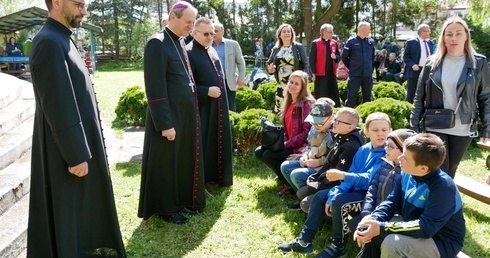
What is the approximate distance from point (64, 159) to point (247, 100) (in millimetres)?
6025

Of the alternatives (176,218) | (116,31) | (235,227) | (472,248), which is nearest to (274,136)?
(235,227)

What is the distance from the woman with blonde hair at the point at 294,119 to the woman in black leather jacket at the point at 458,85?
133cm

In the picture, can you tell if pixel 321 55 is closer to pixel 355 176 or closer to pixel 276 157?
pixel 276 157

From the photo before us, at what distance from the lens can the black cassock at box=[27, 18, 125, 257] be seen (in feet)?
9.16

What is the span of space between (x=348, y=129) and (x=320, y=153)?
1.67ft

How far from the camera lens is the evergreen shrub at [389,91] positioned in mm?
9179

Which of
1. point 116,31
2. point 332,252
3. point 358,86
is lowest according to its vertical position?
point 332,252

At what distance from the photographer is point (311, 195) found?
4.23 meters

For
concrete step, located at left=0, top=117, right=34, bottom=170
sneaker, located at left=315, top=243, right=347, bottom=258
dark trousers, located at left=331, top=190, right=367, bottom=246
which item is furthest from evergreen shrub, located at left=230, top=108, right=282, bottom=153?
sneaker, located at left=315, top=243, right=347, bottom=258

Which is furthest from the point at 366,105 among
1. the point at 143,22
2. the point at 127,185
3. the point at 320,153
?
the point at 143,22

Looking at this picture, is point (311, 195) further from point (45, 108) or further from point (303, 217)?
point (45, 108)

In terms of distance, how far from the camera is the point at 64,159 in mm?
2902

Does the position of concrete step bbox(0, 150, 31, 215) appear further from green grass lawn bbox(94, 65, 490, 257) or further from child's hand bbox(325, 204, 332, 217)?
child's hand bbox(325, 204, 332, 217)

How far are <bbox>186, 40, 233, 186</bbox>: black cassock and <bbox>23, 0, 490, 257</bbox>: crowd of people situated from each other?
0.5 inches
